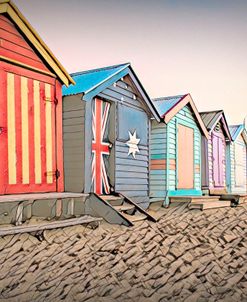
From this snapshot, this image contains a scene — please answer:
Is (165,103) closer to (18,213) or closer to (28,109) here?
(28,109)

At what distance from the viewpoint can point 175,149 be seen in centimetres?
1129

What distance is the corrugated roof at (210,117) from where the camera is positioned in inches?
567

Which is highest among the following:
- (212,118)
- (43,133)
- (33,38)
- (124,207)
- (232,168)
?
(33,38)

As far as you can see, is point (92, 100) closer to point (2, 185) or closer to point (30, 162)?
point (30, 162)

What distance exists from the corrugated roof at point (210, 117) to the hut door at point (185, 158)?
85.1 inches

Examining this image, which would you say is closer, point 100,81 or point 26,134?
point 26,134

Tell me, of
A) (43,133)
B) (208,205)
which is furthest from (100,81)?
(208,205)

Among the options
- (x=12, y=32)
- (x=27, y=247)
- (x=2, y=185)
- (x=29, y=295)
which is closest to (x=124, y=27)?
(x=12, y=32)

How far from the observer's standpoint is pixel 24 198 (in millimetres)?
5570

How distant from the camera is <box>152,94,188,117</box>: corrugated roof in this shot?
11078 mm

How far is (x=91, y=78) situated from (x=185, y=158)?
4951 millimetres

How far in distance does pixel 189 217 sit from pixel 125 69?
4.00 meters

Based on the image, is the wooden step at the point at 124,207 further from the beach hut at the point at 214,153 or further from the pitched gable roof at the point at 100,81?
the beach hut at the point at 214,153

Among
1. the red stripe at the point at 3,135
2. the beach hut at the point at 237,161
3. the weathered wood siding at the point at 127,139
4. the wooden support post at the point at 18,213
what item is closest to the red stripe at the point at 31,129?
the red stripe at the point at 3,135
